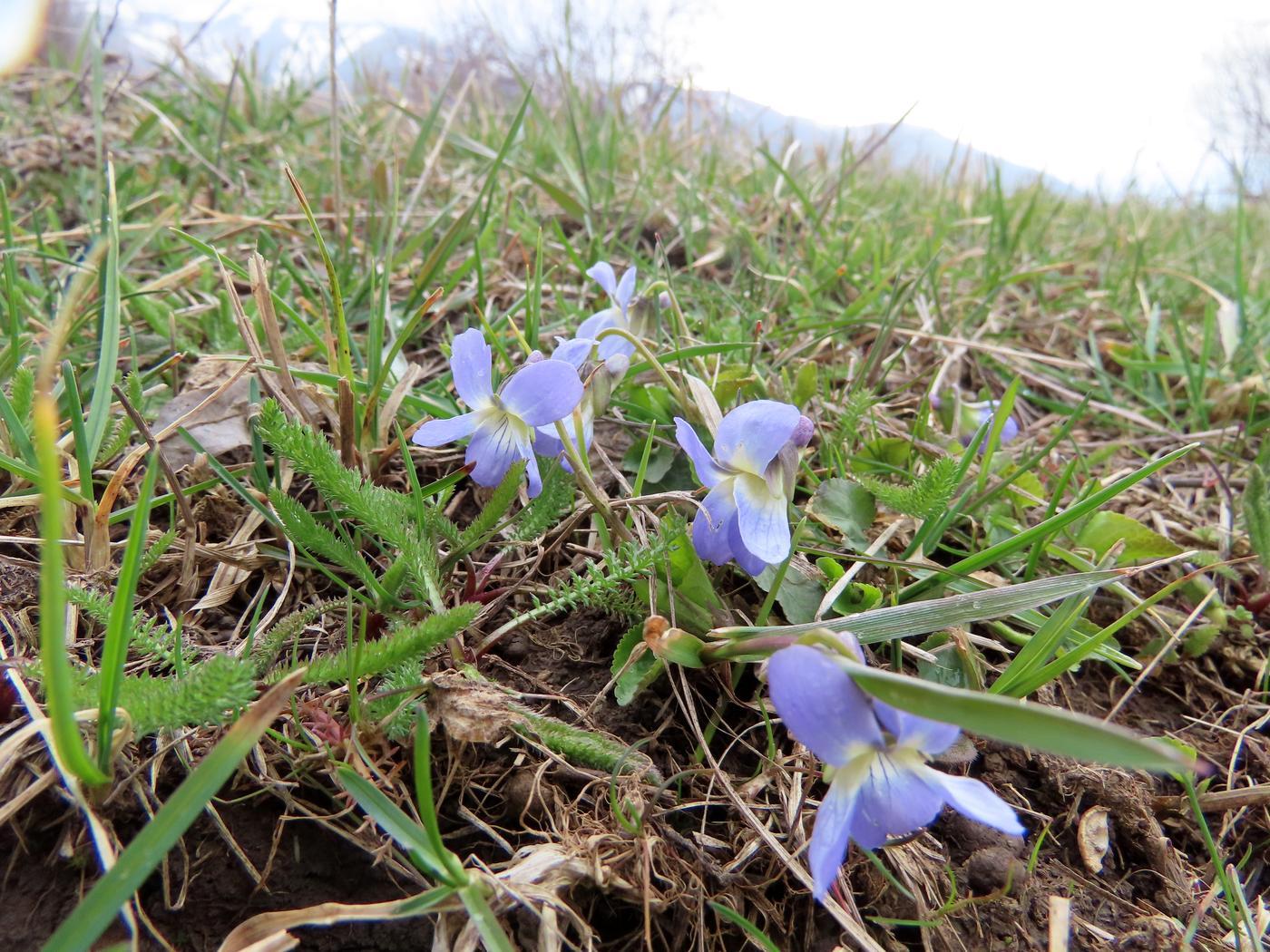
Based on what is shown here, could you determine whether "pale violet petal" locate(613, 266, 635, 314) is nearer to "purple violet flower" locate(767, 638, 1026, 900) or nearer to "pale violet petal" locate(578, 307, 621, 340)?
"pale violet petal" locate(578, 307, 621, 340)

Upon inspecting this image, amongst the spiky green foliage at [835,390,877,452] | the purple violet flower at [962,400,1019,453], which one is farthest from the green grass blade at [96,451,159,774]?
the purple violet flower at [962,400,1019,453]

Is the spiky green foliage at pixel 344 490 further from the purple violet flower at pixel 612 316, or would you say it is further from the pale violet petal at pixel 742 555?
the purple violet flower at pixel 612 316

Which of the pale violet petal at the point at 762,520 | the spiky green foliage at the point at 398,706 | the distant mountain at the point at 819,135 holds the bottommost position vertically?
the spiky green foliage at the point at 398,706

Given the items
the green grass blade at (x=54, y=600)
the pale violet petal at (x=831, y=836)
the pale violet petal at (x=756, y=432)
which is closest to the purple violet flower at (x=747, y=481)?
the pale violet petal at (x=756, y=432)

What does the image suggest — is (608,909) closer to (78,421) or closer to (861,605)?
(861,605)

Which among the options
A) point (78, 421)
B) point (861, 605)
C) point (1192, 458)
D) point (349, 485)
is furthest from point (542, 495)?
point (1192, 458)

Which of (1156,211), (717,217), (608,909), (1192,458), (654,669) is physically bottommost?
(608,909)
